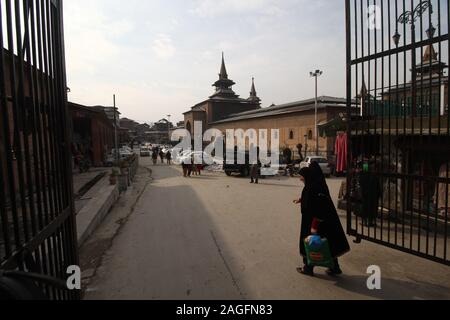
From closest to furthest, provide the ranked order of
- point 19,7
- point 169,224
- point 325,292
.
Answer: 1. point 19,7
2. point 325,292
3. point 169,224

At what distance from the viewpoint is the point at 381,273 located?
16.0 ft

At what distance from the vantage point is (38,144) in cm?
301

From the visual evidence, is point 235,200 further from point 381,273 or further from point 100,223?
point 381,273

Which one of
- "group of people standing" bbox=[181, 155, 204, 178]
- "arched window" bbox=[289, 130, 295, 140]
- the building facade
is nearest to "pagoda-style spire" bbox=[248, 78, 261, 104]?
the building facade

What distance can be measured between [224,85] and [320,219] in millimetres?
74734

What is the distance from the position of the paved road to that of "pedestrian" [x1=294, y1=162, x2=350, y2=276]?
33 centimetres

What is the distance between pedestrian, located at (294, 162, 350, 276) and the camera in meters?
4.70

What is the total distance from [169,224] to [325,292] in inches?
183

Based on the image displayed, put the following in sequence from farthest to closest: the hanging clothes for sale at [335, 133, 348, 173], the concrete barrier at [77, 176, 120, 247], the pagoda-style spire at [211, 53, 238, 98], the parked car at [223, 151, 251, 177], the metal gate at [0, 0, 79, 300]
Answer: the pagoda-style spire at [211, 53, 238, 98], the parked car at [223, 151, 251, 177], the hanging clothes for sale at [335, 133, 348, 173], the concrete barrier at [77, 176, 120, 247], the metal gate at [0, 0, 79, 300]

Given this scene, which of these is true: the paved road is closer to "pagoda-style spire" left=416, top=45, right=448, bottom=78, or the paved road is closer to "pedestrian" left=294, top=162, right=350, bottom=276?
"pedestrian" left=294, top=162, right=350, bottom=276

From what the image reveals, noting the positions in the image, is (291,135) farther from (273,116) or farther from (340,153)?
(340,153)

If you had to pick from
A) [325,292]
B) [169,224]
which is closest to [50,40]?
[325,292]

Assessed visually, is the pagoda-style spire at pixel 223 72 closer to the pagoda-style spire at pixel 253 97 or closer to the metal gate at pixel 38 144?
the pagoda-style spire at pixel 253 97

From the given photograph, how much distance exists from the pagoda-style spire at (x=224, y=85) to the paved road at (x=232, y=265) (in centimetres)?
6859
